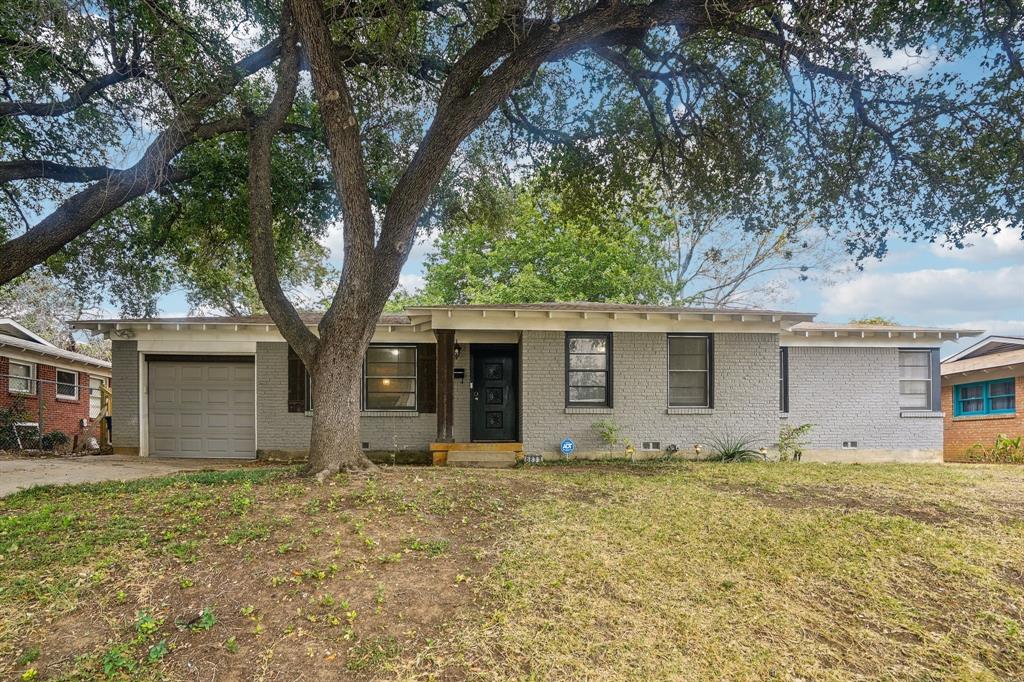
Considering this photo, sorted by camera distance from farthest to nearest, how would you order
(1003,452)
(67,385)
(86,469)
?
(67,385) < (1003,452) < (86,469)

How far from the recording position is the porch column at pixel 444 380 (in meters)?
10.7

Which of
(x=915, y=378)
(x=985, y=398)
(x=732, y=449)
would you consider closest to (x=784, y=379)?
(x=732, y=449)

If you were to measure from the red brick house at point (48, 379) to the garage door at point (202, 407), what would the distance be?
521cm

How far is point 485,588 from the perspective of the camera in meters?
4.06

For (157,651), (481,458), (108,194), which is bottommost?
(481,458)

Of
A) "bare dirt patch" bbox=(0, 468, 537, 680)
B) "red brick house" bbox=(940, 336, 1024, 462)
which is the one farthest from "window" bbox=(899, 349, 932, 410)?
"bare dirt patch" bbox=(0, 468, 537, 680)

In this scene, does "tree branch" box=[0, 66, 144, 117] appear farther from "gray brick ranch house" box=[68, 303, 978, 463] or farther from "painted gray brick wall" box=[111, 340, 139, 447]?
"painted gray brick wall" box=[111, 340, 139, 447]

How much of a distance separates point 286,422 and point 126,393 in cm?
353

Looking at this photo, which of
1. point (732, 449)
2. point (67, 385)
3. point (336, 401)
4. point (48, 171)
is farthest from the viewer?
point (67, 385)

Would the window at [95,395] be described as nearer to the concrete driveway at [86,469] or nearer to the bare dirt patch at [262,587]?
the concrete driveway at [86,469]

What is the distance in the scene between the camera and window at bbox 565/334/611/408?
11.1 m

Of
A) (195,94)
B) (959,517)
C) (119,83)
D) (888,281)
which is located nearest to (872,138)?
(959,517)

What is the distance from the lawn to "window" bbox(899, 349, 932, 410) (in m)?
6.81

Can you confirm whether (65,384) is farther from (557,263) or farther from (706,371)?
(706,371)
